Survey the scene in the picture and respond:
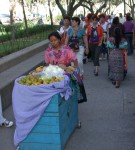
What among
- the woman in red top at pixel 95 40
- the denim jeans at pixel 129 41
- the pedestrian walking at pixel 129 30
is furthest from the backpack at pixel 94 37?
the denim jeans at pixel 129 41

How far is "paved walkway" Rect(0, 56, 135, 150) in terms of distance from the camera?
15.3 feet

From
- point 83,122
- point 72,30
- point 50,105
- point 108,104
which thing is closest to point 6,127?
point 83,122

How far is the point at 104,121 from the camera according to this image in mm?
5586

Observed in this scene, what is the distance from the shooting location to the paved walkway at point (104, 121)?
15.3 feet

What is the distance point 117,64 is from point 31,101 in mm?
4373

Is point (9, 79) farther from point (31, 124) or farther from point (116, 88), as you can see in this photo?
point (31, 124)

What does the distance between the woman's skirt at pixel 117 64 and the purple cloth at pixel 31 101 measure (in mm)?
3971

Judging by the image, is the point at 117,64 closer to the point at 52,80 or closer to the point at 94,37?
the point at 94,37

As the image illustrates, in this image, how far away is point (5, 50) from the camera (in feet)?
32.9

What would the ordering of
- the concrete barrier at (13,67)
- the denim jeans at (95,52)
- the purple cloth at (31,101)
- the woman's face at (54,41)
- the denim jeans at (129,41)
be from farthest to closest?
the denim jeans at (129,41), the denim jeans at (95,52), the concrete barrier at (13,67), the woman's face at (54,41), the purple cloth at (31,101)

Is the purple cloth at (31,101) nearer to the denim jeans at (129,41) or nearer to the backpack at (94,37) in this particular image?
the backpack at (94,37)

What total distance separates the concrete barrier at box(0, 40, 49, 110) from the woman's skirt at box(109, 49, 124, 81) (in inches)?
78.0

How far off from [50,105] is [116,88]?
4.10 metres

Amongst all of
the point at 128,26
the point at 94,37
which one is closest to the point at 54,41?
the point at 94,37
